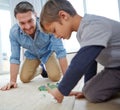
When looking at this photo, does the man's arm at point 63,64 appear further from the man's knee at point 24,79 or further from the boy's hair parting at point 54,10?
the boy's hair parting at point 54,10

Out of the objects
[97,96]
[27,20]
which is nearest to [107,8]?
[27,20]

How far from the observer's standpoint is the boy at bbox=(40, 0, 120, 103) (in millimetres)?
948

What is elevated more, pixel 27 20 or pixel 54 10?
pixel 54 10

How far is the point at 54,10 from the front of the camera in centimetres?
106

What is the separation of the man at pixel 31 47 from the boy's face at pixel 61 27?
2.30ft

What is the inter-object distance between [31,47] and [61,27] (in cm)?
108

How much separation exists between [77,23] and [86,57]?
21cm

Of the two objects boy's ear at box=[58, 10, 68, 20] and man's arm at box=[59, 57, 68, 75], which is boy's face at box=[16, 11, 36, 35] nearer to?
man's arm at box=[59, 57, 68, 75]

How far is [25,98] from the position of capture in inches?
58.8

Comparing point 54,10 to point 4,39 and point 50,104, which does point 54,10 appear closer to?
point 50,104

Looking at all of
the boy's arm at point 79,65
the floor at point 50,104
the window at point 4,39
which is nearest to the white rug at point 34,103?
the floor at point 50,104

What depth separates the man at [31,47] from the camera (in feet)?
5.78

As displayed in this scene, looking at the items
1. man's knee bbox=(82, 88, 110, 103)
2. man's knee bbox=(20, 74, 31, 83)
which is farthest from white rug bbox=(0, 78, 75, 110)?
man's knee bbox=(20, 74, 31, 83)

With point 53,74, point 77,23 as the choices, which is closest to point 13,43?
point 53,74
